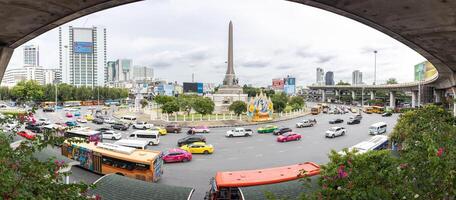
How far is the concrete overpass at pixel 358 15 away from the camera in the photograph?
4641 millimetres

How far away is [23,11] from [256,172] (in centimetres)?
692

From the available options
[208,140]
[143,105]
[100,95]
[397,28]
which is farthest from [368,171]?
[100,95]

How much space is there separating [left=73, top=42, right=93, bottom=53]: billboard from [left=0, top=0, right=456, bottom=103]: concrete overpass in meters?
90.4

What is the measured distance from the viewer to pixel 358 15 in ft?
17.7

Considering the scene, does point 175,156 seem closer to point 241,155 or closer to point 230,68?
point 241,155

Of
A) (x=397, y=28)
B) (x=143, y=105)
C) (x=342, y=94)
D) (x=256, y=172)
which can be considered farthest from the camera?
(x=342, y=94)

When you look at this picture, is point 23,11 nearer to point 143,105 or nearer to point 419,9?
point 419,9

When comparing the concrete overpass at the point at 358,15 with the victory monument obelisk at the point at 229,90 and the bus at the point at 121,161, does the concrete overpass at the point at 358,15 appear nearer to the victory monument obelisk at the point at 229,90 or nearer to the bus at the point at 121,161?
the bus at the point at 121,161

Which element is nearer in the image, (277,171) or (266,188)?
(266,188)

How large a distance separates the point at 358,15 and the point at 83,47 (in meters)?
95.4

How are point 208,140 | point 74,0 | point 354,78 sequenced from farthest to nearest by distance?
point 354,78 < point 208,140 < point 74,0

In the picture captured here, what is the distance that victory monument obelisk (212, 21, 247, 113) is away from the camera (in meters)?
42.3

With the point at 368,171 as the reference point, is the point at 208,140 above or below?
below

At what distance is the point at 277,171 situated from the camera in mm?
9000
